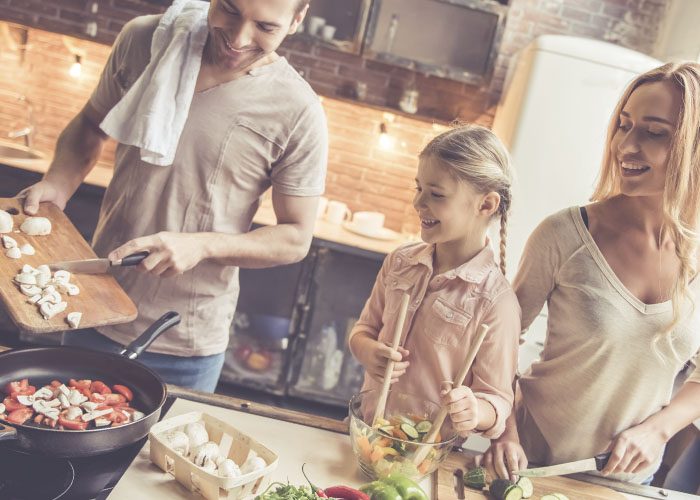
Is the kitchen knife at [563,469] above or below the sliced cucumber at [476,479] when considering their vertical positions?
above

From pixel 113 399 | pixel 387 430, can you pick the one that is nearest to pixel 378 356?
pixel 387 430

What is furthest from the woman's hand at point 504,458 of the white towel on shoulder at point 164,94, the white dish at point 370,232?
the white dish at point 370,232

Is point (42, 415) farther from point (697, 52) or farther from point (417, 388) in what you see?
point (697, 52)

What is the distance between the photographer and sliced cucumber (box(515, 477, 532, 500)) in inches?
49.2

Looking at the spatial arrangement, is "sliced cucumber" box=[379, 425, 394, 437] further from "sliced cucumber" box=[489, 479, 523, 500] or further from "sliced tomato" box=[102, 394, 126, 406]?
"sliced tomato" box=[102, 394, 126, 406]

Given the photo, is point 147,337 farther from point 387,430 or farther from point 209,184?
point 387,430

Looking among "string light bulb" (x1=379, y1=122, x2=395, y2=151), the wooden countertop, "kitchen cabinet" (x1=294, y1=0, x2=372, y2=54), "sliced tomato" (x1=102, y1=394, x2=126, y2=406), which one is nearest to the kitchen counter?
"sliced tomato" (x1=102, y1=394, x2=126, y2=406)

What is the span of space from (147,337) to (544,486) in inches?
34.8

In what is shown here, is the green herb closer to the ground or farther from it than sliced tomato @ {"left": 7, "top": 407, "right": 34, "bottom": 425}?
farther from it

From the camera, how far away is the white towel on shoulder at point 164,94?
4.97 ft

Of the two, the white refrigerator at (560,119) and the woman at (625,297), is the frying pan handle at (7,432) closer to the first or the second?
the woman at (625,297)

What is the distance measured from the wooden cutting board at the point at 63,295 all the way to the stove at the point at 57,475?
271 mm

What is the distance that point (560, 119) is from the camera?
3.25 metres

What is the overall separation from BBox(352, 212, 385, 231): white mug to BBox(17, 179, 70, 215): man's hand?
2140mm
